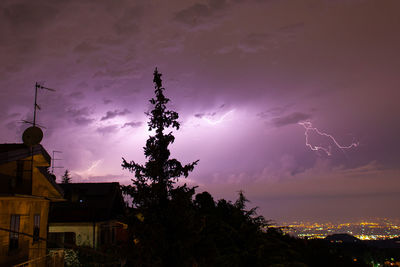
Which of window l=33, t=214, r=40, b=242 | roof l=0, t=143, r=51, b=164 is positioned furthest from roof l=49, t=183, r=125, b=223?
roof l=0, t=143, r=51, b=164

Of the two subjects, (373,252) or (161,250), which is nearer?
(161,250)

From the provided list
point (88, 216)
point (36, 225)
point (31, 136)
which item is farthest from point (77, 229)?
point (31, 136)

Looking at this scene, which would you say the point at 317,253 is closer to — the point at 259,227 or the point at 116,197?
the point at 259,227

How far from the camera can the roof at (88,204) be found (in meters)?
25.0

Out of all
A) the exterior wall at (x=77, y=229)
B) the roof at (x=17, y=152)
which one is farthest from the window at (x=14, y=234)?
the exterior wall at (x=77, y=229)

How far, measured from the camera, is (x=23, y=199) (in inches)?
545

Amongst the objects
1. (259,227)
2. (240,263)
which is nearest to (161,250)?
(240,263)

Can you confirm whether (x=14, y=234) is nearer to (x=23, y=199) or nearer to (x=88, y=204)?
(x=23, y=199)

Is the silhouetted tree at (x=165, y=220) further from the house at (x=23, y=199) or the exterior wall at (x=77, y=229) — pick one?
the exterior wall at (x=77, y=229)

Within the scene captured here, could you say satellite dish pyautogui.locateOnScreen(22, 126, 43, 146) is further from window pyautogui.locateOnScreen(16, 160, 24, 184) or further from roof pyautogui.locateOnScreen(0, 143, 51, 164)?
window pyautogui.locateOnScreen(16, 160, 24, 184)

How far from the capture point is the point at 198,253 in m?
14.3

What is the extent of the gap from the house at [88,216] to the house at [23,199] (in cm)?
579

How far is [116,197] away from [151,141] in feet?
58.6

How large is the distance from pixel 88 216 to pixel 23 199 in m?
11.7
